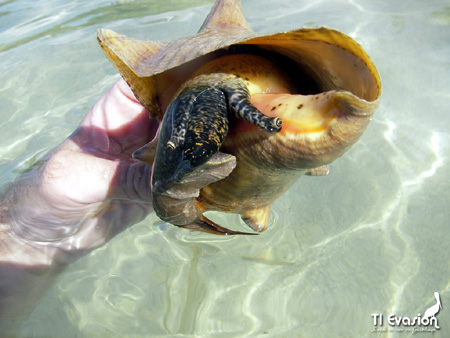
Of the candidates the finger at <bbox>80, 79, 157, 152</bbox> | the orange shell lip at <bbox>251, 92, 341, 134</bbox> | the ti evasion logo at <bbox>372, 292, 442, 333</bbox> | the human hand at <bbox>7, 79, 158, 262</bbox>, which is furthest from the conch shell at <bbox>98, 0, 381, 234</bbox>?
the ti evasion logo at <bbox>372, 292, 442, 333</bbox>

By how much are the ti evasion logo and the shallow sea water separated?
2 cm

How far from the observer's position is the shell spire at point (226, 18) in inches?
68.4

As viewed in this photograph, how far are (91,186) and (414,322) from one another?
1.72m

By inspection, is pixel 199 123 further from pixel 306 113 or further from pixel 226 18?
pixel 226 18

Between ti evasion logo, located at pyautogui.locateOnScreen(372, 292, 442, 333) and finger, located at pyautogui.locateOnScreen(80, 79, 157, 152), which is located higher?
finger, located at pyautogui.locateOnScreen(80, 79, 157, 152)

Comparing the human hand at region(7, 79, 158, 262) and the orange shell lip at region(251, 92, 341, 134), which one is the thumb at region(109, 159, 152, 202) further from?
the orange shell lip at region(251, 92, 341, 134)

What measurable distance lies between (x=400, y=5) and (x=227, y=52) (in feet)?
12.0

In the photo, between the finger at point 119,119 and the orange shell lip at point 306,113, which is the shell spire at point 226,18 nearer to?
the orange shell lip at point 306,113

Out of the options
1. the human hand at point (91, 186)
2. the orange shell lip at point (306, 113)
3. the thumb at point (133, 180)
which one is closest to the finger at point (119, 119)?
the human hand at point (91, 186)

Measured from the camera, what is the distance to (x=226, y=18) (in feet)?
5.87

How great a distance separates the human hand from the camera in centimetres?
184

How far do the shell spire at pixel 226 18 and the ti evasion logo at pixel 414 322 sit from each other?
1569 mm

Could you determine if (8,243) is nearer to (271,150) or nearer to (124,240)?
(124,240)

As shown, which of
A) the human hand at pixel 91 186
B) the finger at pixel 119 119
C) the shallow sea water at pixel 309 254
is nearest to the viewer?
the human hand at pixel 91 186
